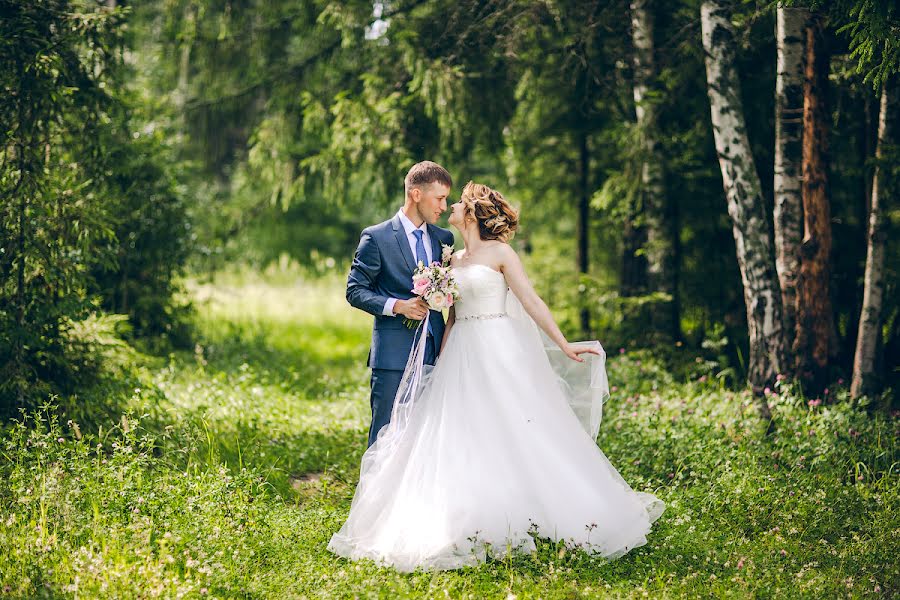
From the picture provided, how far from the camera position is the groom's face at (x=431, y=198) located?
5078 mm

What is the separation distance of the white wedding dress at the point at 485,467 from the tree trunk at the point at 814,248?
10.7 feet

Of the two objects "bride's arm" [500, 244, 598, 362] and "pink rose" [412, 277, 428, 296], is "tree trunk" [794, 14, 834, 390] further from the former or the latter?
"pink rose" [412, 277, 428, 296]

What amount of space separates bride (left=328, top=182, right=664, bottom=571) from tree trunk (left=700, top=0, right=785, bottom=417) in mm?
2649

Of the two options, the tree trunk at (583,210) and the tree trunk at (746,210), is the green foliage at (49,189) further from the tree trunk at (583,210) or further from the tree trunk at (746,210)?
the tree trunk at (583,210)

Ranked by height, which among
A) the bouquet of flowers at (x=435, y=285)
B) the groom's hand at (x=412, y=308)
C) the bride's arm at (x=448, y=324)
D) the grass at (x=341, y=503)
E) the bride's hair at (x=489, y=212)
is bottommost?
the grass at (x=341, y=503)

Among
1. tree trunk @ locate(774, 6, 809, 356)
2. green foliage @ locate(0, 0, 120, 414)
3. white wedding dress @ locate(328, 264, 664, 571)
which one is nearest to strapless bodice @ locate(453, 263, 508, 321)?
white wedding dress @ locate(328, 264, 664, 571)

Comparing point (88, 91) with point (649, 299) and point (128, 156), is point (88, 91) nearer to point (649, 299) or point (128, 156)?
point (128, 156)

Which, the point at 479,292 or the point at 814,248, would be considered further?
the point at 814,248

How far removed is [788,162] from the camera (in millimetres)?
7625

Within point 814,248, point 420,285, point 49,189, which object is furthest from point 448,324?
point 814,248

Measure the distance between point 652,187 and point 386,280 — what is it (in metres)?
5.06

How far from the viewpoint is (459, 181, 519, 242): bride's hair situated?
17.0 feet

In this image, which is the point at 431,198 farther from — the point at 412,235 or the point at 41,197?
the point at 41,197

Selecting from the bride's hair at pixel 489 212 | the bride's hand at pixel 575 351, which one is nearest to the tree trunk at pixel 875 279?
the bride's hand at pixel 575 351
